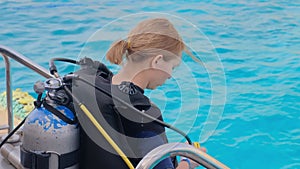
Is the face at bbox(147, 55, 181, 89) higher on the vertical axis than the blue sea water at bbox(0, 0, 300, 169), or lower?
higher

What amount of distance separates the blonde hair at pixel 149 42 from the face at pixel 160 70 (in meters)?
0.02

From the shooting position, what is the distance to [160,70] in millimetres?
1699

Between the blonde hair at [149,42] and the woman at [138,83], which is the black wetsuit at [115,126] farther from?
the blonde hair at [149,42]

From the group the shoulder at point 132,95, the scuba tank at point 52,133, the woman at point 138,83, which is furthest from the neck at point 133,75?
the scuba tank at point 52,133

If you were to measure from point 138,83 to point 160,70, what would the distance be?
10 cm

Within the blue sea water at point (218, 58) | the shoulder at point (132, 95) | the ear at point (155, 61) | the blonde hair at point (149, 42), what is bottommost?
the blue sea water at point (218, 58)

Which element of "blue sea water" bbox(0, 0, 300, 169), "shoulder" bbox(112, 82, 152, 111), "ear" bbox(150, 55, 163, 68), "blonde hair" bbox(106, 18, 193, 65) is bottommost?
"blue sea water" bbox(0, 0, 300, 169)

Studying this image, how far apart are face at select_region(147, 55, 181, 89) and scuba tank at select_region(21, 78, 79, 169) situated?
12.6 inches

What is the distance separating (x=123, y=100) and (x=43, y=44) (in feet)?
17.8

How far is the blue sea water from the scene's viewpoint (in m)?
1.68

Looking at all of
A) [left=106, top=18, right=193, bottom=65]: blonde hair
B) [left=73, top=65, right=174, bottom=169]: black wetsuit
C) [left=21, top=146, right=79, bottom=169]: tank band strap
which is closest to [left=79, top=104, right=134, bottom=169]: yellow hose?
[left=73, top=65, right=174, bottom=169]: black wetsuit

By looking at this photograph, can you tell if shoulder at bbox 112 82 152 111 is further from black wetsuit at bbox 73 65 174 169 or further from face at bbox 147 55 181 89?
face at bbox 147 55 181 89

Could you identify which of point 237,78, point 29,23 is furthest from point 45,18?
point 237,78

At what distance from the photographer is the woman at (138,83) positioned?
5.18 feet
